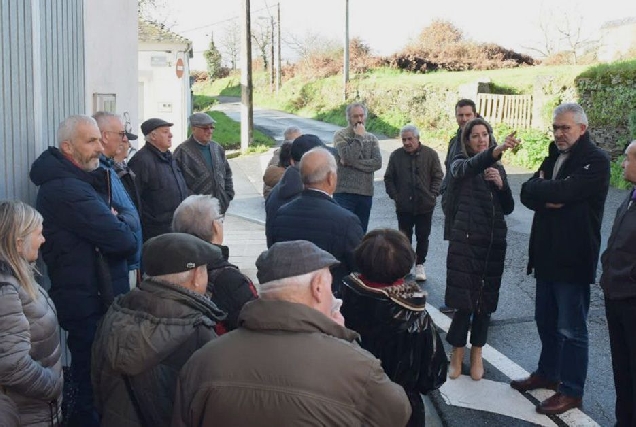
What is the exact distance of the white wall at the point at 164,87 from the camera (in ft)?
53.2

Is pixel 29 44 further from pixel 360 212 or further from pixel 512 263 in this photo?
pixel 512 263

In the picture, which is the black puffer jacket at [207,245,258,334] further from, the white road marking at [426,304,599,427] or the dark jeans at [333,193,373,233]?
the dark jeans at [333,193,373,233]

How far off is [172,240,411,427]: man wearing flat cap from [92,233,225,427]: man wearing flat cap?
360 mm

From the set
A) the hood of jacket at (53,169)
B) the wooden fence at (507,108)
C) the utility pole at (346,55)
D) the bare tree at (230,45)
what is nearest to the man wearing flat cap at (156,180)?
the hood of jacket at (53,169)

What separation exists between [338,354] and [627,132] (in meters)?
15.6

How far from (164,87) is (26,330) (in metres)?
14.0

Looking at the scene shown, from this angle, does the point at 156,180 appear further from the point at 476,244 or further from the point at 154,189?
the point at 476,244

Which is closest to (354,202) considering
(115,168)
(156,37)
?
(115,168)

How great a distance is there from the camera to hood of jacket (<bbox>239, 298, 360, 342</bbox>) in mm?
2246

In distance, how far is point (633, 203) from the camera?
13.6ft

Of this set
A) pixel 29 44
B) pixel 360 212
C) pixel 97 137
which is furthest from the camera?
pixel 360 212

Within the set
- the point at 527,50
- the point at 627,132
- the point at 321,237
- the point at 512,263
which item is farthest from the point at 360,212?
the point at 527,50

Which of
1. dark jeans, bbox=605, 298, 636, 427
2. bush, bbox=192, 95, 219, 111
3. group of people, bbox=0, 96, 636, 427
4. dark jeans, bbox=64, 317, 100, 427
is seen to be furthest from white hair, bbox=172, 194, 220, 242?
bush, bbox=192, 95, 219, 111

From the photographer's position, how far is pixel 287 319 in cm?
225
